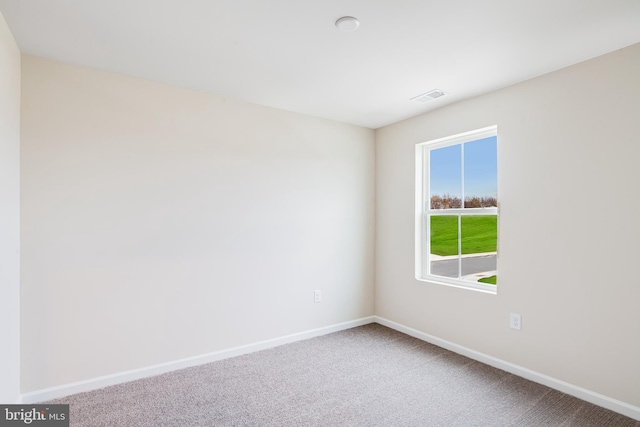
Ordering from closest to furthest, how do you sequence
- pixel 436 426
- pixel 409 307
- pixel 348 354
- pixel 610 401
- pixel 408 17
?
pixel 408 17
pixel 436 426
pixel 610 401
pixel 348 354
pixel 409 307

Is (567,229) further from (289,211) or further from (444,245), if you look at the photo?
(289,211)

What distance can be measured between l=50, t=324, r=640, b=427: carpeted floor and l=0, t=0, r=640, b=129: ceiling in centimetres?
231

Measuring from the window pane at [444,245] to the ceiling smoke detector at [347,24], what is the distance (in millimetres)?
2064

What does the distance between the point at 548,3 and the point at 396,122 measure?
6.75 ft

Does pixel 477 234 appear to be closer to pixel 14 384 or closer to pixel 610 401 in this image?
pixel 610 401

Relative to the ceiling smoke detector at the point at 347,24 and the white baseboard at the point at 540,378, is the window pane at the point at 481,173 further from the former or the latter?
the ceiling smoke detector at the point at 347,24

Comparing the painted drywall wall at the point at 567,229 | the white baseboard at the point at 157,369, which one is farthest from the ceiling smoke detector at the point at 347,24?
the white baseboard at the point at 157,369

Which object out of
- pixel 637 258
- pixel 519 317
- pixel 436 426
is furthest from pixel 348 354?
pixel 637 258

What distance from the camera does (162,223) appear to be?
2676 millimetres

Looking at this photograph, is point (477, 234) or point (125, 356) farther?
point (477, 234)

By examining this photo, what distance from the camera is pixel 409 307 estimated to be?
3.55 m

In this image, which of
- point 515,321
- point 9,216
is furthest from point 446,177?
point 9,216

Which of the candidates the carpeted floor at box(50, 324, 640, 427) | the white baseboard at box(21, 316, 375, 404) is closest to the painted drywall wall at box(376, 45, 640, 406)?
the carpeted floor at box(50, 324, 640, 427)

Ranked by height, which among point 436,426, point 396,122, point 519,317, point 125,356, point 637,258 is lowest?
point 436,426
